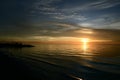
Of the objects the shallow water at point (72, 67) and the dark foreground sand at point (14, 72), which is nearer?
the dark foreground sand at point (14, 72)

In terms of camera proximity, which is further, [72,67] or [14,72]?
[72,67]

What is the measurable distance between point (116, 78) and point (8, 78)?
1584cm

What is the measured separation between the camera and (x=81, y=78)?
19578 mm

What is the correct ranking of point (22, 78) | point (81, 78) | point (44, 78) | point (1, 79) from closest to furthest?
point (1, 79) < point (22, 78) < point (44, 78) < point (81, 78)

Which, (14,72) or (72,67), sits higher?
(14,72)

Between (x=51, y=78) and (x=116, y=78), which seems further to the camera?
(x=116, y=78)

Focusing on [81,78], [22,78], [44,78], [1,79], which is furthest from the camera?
[81,78]

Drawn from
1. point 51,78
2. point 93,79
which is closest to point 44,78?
point 51,78

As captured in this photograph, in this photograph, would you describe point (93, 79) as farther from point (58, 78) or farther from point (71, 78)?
point (58, 78)

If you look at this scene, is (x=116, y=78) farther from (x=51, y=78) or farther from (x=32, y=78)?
(x=32, y=78)

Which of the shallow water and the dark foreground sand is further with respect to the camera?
the shallow water

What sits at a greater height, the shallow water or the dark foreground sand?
the dark foreground sand

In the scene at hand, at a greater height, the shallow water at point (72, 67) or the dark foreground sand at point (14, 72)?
the dark foreground sand at point (14, 72)

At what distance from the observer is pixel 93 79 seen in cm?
1912
